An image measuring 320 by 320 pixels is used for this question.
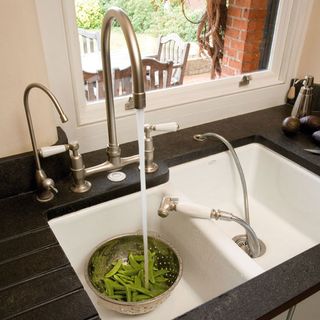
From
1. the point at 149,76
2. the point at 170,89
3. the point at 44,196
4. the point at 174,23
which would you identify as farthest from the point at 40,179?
the point at 174,23

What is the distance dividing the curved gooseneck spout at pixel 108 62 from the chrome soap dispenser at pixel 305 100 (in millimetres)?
794

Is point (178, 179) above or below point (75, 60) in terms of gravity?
below

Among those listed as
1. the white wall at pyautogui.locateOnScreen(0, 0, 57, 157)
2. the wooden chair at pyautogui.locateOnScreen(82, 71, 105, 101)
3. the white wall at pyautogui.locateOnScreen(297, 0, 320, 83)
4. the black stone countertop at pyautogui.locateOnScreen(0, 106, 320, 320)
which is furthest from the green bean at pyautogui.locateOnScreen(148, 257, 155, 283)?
the white wall at pyautogui.locateOnScreen(297, 0, 320, 83)

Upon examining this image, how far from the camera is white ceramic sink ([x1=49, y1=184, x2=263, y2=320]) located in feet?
2.49

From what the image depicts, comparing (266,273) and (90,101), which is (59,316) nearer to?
(266,273)

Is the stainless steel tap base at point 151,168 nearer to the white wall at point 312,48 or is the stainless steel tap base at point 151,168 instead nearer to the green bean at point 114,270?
the green bean at point 114,270

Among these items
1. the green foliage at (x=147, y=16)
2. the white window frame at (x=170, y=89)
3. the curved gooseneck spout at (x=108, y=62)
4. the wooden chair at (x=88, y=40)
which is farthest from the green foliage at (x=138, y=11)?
the curved gooseneck spout at (x=108, y=62)

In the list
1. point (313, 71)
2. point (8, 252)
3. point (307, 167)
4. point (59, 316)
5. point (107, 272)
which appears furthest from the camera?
point (313, 71)

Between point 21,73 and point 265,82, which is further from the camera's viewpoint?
point 265,82

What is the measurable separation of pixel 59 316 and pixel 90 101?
71 cm

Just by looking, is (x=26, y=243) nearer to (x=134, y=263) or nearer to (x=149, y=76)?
(x=134, y=263)

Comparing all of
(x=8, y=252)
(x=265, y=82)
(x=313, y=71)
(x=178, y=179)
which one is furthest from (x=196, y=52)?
(x=8, y=252)

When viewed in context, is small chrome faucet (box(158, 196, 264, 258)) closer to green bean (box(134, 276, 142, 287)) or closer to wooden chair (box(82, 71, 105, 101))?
green bean (box(134, 276, 142, 287))

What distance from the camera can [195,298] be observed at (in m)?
0.88
